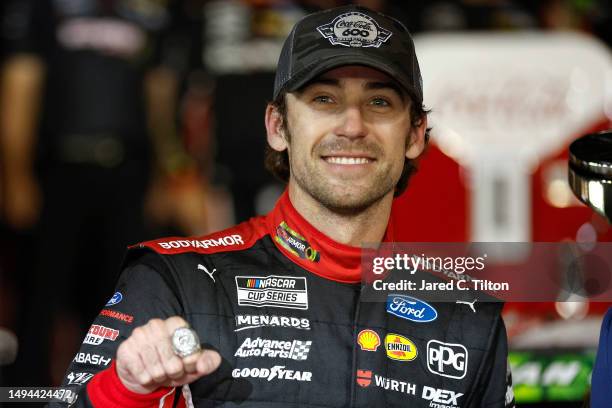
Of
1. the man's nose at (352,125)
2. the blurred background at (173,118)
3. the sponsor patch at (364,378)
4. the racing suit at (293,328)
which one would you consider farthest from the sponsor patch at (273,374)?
the blurred background at (173,118)

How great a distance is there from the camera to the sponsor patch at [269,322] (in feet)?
8.28

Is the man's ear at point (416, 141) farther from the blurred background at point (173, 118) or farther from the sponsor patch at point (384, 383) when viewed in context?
the blurred background at point (173, 118)

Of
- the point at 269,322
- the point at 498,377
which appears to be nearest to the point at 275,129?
the point at 269,322

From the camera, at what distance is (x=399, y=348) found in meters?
2.61

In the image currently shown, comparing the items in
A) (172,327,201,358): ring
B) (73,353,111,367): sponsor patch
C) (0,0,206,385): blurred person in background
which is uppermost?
(172,327,201,358): ring

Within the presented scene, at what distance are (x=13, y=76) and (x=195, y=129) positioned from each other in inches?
32.3

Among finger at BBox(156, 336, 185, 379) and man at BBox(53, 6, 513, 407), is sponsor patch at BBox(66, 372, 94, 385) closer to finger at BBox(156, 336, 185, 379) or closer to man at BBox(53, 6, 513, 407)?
man at BBox(53, 6, 513, 407)

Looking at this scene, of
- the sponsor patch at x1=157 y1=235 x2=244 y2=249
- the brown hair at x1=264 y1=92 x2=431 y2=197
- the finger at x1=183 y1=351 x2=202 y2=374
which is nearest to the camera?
the finger at x1=183 y1=351 x2=202 y2=374

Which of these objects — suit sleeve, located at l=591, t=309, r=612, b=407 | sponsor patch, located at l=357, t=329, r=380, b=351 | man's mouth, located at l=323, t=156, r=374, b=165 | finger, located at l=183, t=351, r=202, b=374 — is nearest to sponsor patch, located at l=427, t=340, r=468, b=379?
sponsor patch, located at l=357, t=329, r=380, b=351

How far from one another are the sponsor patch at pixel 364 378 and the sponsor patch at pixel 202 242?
406 millimetres

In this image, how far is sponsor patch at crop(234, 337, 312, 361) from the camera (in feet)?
8.18

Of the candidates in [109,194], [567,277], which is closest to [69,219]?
[109,194]

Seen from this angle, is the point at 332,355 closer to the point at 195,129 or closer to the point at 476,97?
the point at 476,97

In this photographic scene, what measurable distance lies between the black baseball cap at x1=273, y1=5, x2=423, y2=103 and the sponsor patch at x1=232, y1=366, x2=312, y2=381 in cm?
62
